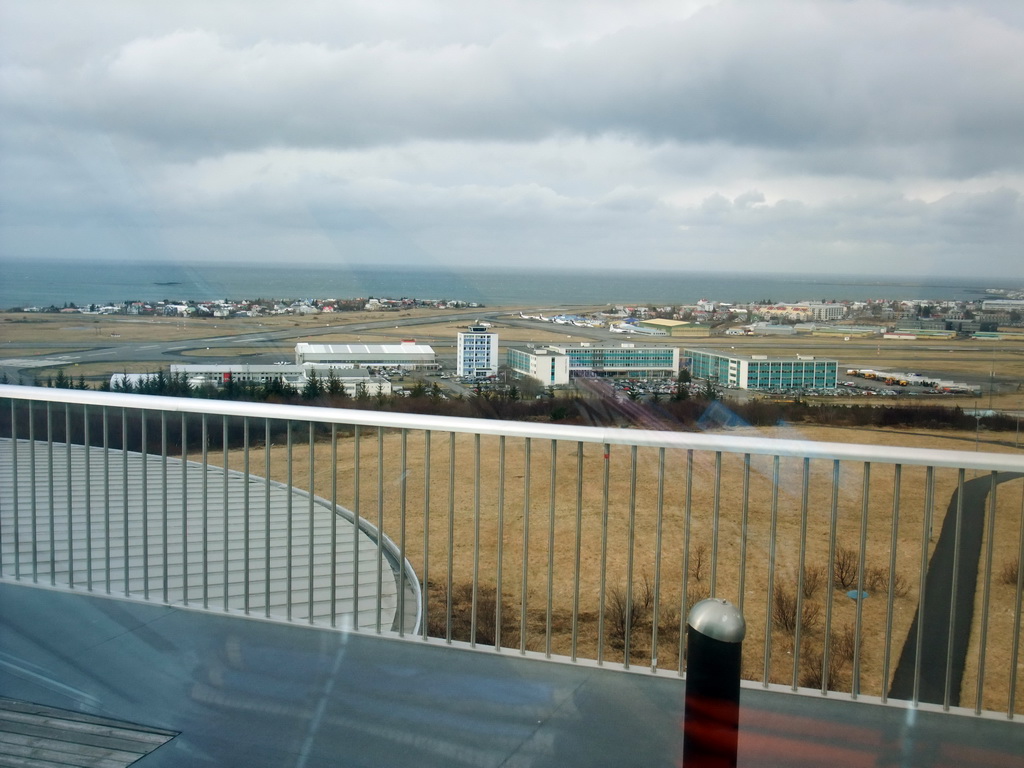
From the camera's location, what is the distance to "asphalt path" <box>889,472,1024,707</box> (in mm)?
2357

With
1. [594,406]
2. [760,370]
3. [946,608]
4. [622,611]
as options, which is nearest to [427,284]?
[594,406]

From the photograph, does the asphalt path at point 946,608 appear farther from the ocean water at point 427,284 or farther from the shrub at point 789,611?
the ocean water at point 427,284

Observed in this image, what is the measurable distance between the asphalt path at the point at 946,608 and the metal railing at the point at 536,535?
0.01 metres

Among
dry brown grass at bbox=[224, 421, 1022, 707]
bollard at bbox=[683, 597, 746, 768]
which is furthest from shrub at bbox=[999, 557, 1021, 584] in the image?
bollard at bbox=[683, 597, 746, 768]

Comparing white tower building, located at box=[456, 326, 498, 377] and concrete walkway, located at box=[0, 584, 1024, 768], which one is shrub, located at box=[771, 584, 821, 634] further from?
concrete walkway, located at box=[0, 584, 1024, 768]

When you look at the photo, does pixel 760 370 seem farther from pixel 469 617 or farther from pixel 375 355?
pixel 469 617

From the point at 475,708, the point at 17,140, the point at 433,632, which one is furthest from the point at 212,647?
the point at 17,140

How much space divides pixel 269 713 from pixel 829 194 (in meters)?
3.01

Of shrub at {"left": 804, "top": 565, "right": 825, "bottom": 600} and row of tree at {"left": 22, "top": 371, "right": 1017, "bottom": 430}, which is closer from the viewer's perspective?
row of tree at {"left": 22, "top": 371, "right": 1017, "bottom": 430}

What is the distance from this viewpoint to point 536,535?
4.81 m

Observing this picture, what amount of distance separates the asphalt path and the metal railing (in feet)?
0.04

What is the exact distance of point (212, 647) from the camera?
2.40 meters

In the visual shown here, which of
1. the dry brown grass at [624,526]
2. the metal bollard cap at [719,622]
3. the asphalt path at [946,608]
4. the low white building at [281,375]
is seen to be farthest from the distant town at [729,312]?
the metal bollard cap at [719,622]

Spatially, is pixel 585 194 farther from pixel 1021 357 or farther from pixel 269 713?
pixel 269 713
